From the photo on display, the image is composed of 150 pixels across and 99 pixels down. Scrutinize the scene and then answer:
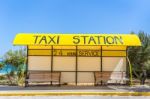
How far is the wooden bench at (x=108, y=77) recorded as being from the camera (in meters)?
23.5

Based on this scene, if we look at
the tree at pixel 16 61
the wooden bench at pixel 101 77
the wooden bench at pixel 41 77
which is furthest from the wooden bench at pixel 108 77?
the tree at pixel 16 61

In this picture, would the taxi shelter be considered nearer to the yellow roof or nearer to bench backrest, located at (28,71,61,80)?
the yellow roof

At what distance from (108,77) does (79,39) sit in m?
2.93

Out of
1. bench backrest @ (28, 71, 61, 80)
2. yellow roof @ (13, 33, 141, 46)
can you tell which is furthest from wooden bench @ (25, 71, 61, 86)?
yellow roof @ (13, 33, 141, 46)

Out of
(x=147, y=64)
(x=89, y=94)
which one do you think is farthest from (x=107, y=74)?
(x=147, y=64)

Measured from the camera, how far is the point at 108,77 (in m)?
23.8

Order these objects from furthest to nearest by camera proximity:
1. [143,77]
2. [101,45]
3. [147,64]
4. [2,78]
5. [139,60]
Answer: [139,60]
[147,64]
[2,78]
[143,77]
[101,45]

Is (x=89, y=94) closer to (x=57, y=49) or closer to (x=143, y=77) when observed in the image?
(x=57, y=49)

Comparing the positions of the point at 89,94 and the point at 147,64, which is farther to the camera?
the point at 147,64

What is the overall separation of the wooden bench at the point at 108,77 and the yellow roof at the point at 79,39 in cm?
204

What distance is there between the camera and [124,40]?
23.0 meters

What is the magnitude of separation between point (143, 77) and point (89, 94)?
10138 millimetres

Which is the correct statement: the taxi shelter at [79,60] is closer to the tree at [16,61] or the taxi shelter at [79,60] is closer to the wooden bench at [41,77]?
the wooden bench at [41,77]

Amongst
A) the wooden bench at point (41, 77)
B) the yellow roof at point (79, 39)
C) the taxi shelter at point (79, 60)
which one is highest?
the yellow roof at point (79, 39)
